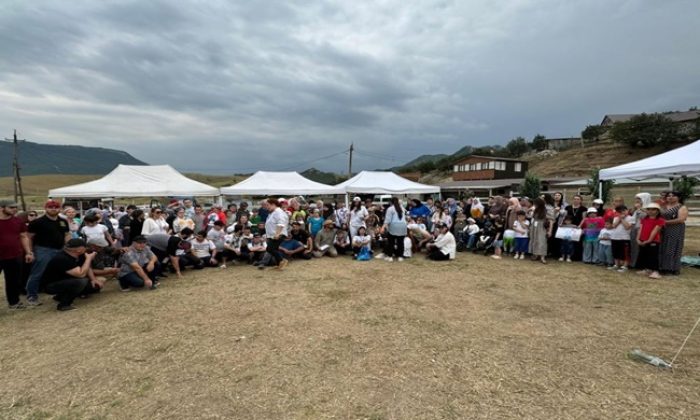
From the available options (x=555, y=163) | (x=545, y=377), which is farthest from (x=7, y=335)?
(x=555, y=163)

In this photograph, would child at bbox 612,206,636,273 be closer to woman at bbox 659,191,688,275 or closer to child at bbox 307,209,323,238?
woman at bbox 659,191,688,275

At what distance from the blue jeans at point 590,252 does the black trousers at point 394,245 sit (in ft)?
12.8

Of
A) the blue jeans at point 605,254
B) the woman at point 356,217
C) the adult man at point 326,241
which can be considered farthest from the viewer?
the woman at point 356,217

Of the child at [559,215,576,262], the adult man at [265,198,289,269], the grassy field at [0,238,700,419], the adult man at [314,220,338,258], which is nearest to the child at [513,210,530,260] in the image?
the child at [559,215,576,262]

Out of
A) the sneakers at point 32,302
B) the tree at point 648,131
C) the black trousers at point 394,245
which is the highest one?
the tree at point 648,131

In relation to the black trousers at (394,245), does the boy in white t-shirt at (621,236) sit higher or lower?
higher

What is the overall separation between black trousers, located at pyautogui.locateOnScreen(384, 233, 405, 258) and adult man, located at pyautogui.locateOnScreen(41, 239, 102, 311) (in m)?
5.56

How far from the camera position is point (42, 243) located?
4617mm

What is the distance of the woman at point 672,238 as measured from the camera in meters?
5.62

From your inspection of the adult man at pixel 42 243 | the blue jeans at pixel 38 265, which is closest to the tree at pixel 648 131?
the adult man at pixel 42 243

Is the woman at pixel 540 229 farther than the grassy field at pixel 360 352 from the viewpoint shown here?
Yes

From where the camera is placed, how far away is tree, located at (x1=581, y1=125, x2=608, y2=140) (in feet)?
172

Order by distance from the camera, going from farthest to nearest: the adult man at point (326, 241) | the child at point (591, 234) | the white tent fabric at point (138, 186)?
the white tent fabric at point (138, 186), the adult man at point (326, 241), the child at point (591, 234)

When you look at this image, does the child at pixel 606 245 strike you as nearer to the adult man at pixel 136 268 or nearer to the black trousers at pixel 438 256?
the black trousers at pixel 438 256
